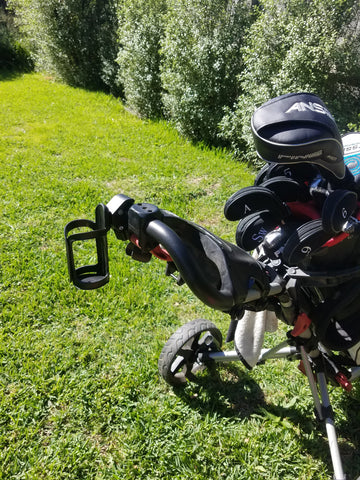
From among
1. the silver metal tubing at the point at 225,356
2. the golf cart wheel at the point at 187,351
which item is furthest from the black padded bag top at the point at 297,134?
the golf cart wheel at the point at 187,351

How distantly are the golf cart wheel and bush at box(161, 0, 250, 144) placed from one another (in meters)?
4.68

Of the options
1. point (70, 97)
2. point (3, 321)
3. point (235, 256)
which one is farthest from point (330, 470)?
point (70, 97)

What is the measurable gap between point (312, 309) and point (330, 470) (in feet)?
3.77

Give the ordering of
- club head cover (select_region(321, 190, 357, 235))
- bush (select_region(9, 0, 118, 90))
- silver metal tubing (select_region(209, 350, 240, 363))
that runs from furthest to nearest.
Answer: bush (select_region(9, 0, 118, 90)) < silver metal tubing (select_region(209, 350, 240, 363)) < club head cover (select_region(321, 190, 357, 235))

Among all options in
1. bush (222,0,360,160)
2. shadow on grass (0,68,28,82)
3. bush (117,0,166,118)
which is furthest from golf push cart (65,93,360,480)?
shadow on grass (0,68,28,82)

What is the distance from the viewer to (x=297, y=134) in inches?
48.1

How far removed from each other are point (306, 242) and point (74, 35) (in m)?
12.6

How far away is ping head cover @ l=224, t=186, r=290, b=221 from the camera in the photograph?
1492 millimetres

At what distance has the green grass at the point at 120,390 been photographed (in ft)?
7.11

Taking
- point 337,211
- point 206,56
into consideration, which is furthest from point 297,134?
point 206,56

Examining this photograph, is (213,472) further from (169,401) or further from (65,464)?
(65,464)

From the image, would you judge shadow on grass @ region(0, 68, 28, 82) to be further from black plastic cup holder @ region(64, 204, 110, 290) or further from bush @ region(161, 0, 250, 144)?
black plastic cup holder @ region(64, 204, 110, 290)

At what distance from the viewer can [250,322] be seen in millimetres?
2027

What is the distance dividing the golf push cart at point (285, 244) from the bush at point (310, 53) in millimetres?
3512
